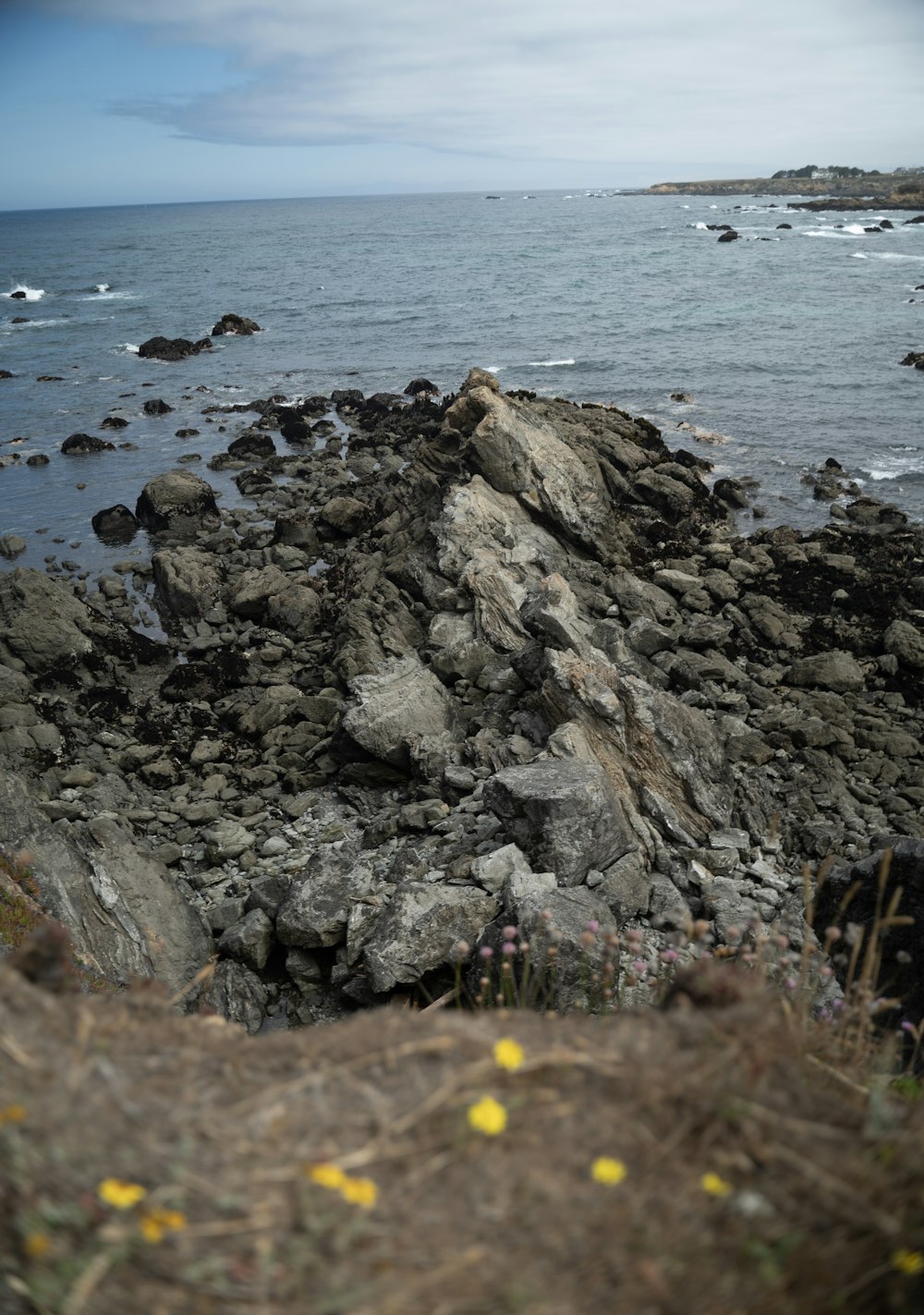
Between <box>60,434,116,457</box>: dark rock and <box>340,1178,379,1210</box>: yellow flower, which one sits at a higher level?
<box>60,434,116,457</box>: dark rock

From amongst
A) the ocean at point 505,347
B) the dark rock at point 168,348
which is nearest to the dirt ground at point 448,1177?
the ocean at point 505,347

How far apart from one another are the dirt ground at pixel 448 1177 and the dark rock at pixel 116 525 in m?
23.5

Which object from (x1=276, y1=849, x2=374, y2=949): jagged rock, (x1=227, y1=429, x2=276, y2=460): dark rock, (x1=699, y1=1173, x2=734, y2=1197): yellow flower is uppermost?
(x1=227, y1=429, x2=276, y2=460): dark rock

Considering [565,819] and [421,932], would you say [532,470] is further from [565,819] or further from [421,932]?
[421,932]

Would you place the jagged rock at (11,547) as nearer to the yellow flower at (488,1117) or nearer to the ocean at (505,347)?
the ocean at (505,347)

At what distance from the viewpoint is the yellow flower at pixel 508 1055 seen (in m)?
2.46

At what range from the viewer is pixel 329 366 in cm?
4478

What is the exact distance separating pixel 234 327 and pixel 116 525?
1442 inches

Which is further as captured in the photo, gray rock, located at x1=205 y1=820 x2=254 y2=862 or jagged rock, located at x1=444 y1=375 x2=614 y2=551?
jagged rock, located at x1=444 y1=375 x2=614 y2=551

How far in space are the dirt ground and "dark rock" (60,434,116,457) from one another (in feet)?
108

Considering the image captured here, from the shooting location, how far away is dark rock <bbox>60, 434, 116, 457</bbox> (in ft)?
105

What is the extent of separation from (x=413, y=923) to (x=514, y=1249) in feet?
20.6

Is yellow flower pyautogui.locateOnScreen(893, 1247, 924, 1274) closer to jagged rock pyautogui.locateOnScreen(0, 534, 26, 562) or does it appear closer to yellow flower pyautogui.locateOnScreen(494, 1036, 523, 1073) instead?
yellow flower pyautogui.locateOnScreen(494, 1036, 523, 1073)

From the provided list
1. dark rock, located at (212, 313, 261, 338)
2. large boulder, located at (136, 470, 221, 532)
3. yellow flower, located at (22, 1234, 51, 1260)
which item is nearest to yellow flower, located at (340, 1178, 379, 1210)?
yellow flower, located at (22, 1234, 51, 1260)
